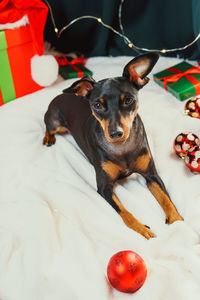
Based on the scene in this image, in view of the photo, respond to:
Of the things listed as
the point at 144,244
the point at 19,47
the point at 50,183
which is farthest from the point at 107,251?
the point at 19,47

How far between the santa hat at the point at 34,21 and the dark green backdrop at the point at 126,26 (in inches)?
Answer: 18.8

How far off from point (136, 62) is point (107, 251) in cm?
80

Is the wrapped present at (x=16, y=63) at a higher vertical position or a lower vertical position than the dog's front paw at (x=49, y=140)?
higher

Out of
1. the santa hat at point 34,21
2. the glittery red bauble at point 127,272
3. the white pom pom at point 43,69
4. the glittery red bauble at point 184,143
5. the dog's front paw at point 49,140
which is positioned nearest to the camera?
the glittery red bauble at point 127,272

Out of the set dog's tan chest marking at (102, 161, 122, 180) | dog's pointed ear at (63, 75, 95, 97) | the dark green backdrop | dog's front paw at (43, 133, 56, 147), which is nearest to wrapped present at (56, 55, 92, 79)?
the dark green backdrop

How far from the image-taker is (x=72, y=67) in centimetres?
279

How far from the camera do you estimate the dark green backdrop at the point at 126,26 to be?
8.66 feet

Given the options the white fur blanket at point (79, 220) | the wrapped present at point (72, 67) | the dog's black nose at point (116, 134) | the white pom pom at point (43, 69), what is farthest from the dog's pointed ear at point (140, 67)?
the wrapped present at point (72, 67)

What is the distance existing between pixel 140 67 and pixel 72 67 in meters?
1.38

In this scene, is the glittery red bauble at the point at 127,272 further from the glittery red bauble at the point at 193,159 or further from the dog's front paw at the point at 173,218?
the glittery red bauble at the point at 193,159

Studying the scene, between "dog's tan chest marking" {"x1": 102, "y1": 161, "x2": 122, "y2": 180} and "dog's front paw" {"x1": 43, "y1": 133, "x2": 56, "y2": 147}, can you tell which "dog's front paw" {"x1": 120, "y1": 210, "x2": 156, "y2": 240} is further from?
"dog's front paw" {"x1": 43, "y1": 133, "x2": 56, "y2": 147}

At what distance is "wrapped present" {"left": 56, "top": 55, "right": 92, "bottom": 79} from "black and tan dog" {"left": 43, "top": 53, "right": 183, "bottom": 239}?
0.79 metres

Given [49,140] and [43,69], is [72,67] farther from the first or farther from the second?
[49,140]

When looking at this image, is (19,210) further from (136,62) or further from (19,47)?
(19,47)
